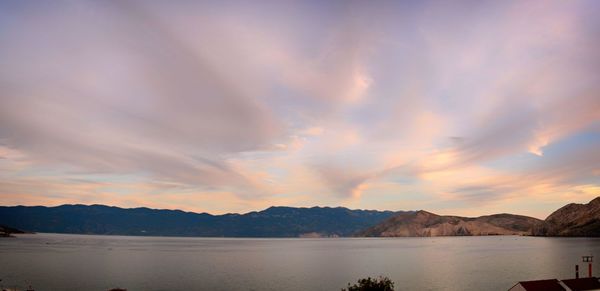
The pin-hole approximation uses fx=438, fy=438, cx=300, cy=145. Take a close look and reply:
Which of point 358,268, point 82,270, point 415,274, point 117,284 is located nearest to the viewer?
point 117,284

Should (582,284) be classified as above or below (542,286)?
above

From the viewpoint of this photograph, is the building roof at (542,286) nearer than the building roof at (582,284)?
Yes

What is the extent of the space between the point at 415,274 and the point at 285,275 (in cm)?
4068

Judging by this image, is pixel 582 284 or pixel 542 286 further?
pixel 582 284

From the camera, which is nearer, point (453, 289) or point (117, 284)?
point (453, 289)

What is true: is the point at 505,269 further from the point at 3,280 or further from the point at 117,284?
the point at 3,280

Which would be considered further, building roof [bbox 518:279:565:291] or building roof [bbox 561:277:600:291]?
building roof [bbox 561:277:600:291]

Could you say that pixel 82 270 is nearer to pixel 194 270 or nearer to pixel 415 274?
pixel 194 270

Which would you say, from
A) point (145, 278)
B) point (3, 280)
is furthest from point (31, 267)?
point (145, 278)

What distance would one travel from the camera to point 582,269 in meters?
143

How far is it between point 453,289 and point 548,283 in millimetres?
38643

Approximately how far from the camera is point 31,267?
15350cm

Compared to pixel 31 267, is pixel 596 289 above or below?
above

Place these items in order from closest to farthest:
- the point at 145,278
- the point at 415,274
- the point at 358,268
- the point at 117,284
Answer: the point at 117,284, the point at 145,278, the point at 415,274, the point at 358,268
